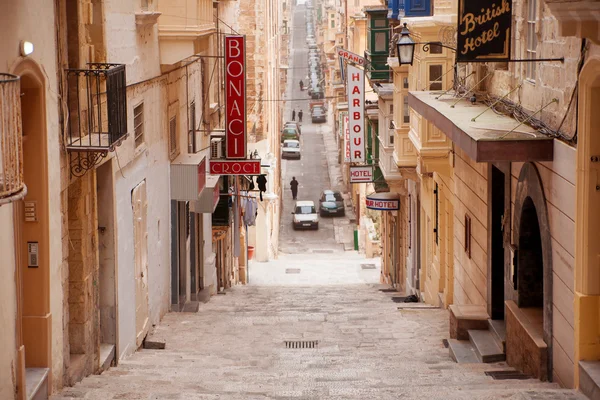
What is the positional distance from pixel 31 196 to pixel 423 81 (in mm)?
12146

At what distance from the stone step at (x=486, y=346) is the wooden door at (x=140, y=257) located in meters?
4.95

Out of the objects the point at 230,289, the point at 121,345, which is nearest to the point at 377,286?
the point at 230,289

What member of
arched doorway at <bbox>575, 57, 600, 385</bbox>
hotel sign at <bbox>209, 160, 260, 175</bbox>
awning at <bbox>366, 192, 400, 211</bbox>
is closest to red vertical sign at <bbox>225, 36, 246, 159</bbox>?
hotel sign at <bbox>209, 160, 260, 175</bbox>

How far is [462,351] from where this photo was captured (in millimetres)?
13703

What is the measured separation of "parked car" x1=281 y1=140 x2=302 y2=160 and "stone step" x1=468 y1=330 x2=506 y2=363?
61869 millimetres

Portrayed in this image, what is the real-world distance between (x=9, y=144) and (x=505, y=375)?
22.5 feet

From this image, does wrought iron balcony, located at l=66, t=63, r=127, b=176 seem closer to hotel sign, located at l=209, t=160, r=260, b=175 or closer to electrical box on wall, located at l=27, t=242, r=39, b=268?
electrical box on wall, located at l=27, t=242, r=39, b=268

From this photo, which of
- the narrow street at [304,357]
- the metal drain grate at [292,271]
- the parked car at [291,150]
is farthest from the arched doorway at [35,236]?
the parked car at [291,150]

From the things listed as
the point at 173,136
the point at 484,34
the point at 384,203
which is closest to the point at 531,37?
the point at 484,34

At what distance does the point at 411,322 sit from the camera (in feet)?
58.9

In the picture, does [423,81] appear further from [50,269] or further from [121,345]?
[50,269]

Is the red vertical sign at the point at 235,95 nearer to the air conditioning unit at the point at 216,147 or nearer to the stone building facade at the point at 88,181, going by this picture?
the stone building facade at the point at 88,181

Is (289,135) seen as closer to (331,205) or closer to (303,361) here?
(331,205)

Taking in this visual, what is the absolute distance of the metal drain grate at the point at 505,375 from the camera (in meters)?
11.3
